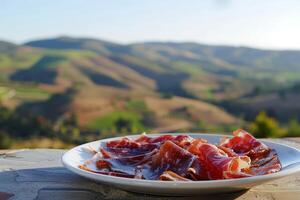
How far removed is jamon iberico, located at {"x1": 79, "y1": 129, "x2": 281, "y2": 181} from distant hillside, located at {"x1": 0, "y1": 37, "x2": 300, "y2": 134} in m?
29.0

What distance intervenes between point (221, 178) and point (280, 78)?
56.6m

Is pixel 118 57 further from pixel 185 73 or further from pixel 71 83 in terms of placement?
pixel 71 83

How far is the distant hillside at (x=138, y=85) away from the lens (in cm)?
3322

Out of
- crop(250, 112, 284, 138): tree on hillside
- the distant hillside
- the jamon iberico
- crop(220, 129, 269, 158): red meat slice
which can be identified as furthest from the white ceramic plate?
the distant hillside

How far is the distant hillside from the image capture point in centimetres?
3322

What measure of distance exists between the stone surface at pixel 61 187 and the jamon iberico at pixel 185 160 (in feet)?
0.25

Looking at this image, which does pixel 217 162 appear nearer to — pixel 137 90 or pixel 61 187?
pixel 61 187

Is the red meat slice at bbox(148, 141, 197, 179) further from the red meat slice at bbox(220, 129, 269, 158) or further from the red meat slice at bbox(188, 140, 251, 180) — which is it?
the red meat slice at bbox(220, 129, 269, 158)

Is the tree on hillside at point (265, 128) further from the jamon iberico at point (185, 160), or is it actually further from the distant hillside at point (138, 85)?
the distant hillside at point (138, 85)

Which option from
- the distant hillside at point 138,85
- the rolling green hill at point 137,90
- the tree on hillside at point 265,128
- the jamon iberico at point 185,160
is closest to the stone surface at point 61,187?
the jamon iberico at point 185,160

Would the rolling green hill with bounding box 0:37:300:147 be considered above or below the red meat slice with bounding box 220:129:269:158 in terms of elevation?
below

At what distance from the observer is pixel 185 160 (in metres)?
1.15

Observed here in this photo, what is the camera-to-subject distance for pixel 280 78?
182 feet

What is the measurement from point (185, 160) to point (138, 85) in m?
48.1
